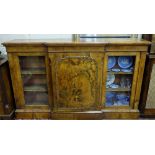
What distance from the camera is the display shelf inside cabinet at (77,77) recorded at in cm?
167

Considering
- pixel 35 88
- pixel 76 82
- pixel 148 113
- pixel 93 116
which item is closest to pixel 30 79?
pixel 35 88

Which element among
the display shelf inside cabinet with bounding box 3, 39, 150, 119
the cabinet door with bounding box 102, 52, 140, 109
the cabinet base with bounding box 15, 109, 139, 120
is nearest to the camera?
the display shelf inside cabinet with bounding box 3, 39, 150, 119

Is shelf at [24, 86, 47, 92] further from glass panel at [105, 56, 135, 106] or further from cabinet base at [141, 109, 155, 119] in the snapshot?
cabinet base at [141, 109, 155, 119]

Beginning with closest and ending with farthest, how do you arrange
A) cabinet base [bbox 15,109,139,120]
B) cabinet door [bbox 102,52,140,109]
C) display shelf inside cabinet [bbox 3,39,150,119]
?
1. display shelf inside cabinet [bbox 3,39,150,119]
2. cabinet door [bbox 102,52,140,109]
3. cabinet base [bbox 15,109,139,120]

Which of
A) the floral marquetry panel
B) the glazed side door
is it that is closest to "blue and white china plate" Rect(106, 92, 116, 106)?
the floral marquetry panel

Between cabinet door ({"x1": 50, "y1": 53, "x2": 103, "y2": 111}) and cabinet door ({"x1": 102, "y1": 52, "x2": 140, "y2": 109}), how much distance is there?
0.11m

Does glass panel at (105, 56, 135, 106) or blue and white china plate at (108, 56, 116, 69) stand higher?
blue and white china plate at (108, 56, 116, 69)

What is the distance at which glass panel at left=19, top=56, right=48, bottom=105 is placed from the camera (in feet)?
6.09

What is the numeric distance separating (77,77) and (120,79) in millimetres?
574

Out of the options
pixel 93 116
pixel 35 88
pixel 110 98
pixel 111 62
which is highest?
pixel 111 62

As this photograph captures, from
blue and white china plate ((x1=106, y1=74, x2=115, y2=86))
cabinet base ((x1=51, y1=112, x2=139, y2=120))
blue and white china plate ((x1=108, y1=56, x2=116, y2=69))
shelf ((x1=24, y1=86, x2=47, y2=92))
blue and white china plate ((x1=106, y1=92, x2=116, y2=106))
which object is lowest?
cabinet base ((x1=51, y1=112, x2=139, y2=120))

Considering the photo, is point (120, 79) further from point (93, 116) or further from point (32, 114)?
point (32, 114)

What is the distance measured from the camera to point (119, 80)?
2002 mm

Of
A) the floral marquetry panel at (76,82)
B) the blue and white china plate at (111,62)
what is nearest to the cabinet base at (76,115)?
the floral marquetry panel at (76,82)
